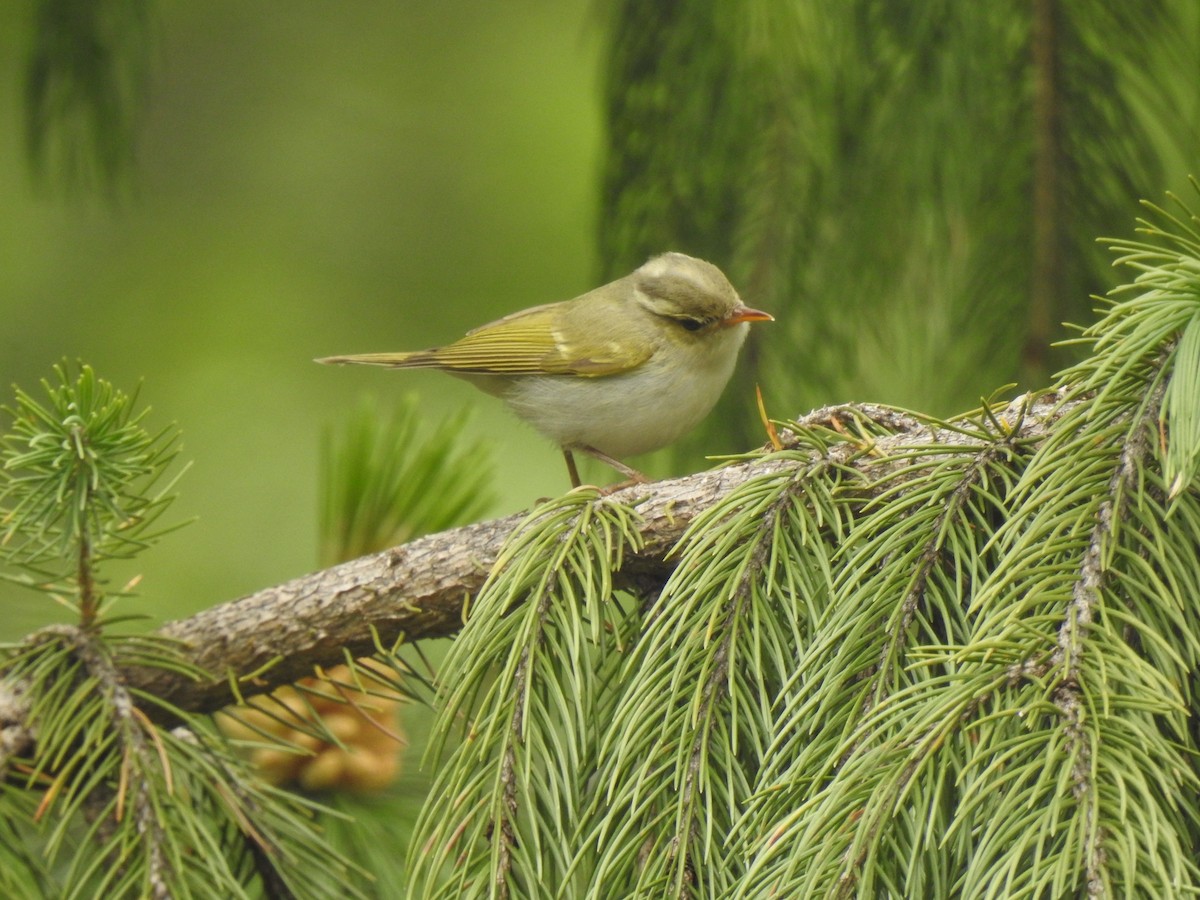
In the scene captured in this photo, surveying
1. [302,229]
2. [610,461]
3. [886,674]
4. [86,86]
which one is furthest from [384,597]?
[302,229]

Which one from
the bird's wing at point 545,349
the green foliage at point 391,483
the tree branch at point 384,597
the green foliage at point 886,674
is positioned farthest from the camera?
the bird's wing at point 545,349

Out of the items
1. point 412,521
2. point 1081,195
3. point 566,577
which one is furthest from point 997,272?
point 566,577

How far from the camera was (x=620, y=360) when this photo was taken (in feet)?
8.79

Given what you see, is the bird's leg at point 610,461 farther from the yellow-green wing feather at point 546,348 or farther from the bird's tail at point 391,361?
the bird's tail at point 391,361

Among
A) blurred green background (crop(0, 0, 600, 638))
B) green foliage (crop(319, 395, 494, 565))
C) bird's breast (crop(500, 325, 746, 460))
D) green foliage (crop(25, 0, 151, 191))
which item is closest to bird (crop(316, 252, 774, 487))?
bird's breast (crop(500, 325, 746, 460))

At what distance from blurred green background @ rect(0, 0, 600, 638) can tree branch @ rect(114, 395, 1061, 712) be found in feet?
7.33

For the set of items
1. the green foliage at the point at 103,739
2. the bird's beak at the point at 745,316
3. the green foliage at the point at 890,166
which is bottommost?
the green foliage at the point at 103,739

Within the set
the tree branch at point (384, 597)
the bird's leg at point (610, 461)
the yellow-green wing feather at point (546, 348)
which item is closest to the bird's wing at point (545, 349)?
the yellow-green wing feather at point (546, 348)

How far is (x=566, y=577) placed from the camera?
4.44 feet

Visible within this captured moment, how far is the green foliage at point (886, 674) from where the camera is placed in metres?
0.93

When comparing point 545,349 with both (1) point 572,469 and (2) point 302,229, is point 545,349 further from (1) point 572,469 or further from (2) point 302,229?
(2) point 302,229

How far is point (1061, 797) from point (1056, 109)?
1776 mm

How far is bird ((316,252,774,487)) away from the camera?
2.58 metres

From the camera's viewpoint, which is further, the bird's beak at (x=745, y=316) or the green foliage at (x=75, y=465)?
the bird's beak at (x=745, y=316)
